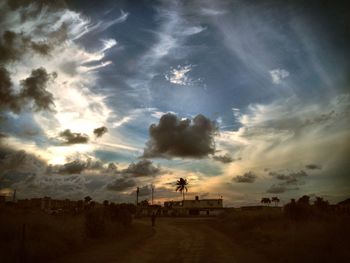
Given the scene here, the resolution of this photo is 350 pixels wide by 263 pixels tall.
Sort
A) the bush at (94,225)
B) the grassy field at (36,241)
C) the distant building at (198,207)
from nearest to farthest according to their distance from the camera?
the grassy field at (36,241), the bush at (94,225), the distant building at (198,207)

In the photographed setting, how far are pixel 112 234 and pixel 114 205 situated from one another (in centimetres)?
1180

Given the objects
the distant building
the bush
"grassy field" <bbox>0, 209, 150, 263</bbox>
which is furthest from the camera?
the distant building

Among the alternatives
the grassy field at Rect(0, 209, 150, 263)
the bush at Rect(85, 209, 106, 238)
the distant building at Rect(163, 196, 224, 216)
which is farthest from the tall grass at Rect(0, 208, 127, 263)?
the distant building at Rect(163, 196, 224, 216)

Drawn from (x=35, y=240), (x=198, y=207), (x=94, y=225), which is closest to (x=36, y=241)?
(x=35, y=240)

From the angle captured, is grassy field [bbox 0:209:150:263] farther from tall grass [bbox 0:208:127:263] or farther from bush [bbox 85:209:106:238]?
bush [bbox 85:209:106:238]

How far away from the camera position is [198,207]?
114375mm

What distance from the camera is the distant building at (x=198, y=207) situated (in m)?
112

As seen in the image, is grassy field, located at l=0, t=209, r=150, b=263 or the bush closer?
grassy field, located at l=0, t=209, r=150, b=263

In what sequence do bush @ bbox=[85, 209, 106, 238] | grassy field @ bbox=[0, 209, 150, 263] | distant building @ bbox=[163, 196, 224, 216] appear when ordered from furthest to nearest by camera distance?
1. distant building @ bbox=[163, 196, 224, 216]
2. bush @ bbox=[85, 209, 106, 238]
3. grassy field @ bbox=[0, 209, 150, 263]

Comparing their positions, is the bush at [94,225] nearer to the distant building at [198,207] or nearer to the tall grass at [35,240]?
the tall grass at [35,240]

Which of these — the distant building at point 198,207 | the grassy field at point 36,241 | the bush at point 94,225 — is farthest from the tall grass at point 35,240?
the distant building at point 198,207

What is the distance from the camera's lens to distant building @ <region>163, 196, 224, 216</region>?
367 feet

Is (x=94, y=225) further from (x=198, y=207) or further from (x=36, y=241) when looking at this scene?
(x=198, y=207)

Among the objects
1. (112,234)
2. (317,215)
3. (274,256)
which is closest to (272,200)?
(317,215)
